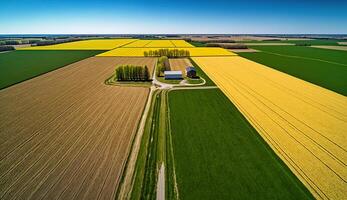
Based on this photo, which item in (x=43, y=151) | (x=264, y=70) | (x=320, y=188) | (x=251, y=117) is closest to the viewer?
Answer: (x=320, y=188)

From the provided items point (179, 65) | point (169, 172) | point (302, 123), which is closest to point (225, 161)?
point (169, 172)

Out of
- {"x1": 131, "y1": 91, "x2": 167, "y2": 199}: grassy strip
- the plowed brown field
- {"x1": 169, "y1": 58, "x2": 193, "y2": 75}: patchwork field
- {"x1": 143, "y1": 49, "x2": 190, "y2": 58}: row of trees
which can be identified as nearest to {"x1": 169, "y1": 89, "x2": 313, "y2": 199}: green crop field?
{"x1": 131, "y1": 91, "x2": 167, "y2": 199}: grassy strip

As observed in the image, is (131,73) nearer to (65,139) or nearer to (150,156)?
(65,139)

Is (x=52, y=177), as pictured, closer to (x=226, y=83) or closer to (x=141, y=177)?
(x=141, y=177)

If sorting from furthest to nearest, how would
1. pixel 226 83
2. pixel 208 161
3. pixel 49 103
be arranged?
pixel 226 83
pixel 49 103
pixel 208 161

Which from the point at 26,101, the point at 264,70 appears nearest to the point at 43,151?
the point at 26,101
